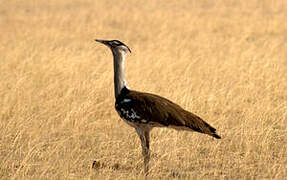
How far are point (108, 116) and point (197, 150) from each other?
157 cm

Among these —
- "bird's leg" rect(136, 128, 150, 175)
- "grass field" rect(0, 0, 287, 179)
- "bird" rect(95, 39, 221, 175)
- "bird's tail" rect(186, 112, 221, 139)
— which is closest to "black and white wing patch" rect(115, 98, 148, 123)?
"bird" rect(95, 39, 221, 175)

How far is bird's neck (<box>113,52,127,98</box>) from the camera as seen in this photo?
4335 millimetres

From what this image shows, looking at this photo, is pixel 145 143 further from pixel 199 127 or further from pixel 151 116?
pixel 199 127

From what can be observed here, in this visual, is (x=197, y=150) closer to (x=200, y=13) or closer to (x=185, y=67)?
(x=185, y=67)

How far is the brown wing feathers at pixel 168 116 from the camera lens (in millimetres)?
3871

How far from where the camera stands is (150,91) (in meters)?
7.06

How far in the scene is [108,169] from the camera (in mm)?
4328

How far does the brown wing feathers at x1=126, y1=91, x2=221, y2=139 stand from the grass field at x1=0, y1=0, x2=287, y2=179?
48cm

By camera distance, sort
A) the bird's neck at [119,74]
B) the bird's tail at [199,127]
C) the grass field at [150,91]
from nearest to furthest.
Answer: the bird's tail at [199,127]
the bird's neck at [119,74]
the grass field at [150,91]

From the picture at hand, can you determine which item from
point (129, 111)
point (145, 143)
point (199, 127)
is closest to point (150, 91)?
point (145, 143)

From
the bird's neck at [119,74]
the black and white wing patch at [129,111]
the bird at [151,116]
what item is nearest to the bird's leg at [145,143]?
the bird at [151,116]

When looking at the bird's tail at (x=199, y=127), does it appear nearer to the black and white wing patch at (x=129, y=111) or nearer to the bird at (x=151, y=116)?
the bird at (x=151, y=116)

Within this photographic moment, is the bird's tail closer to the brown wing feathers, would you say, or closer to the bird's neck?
the brown wing feathers

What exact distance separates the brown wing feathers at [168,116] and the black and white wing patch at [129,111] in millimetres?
Answer: 26
